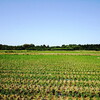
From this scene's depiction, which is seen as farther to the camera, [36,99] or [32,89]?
[32,89]

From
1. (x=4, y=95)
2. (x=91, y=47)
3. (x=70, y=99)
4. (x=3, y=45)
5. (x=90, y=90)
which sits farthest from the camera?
(x=91, y=47)

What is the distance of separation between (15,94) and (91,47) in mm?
90402

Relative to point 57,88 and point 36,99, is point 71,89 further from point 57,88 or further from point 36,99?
point 36,99

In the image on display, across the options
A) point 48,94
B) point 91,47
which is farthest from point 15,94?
point 91,47

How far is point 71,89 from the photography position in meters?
7.25

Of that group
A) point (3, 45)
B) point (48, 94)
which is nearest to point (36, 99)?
point (48, 94)

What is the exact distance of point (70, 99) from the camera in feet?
19.3

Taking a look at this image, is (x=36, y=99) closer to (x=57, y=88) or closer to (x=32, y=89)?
(x=32, y=89)

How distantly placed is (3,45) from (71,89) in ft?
267

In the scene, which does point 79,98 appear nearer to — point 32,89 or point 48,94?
point 48,94

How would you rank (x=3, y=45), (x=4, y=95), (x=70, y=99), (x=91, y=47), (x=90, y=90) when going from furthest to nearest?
(x=91, y=47), (x=3, y=45), (x=90, y=90), (x=4, y=95), (x=70, y=99)

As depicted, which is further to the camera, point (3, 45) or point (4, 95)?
point (3, 45)

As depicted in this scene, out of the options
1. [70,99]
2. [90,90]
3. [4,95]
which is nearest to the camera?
[70,99]

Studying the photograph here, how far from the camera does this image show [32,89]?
23.7ft
